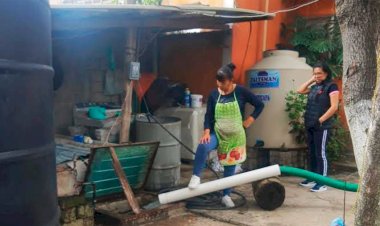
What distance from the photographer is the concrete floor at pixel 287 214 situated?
5027 mm

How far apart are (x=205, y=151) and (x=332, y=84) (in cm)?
205

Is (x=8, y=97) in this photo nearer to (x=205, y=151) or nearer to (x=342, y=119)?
(x=205, y=151)

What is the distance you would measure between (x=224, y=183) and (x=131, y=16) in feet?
7.20

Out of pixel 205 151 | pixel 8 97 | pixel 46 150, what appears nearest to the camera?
pixel 8 97

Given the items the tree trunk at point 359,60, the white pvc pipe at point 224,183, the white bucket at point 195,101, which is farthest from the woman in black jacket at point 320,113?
the tree trunk at point 359,60

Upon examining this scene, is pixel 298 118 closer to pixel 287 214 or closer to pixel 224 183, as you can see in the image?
pixel 287 214

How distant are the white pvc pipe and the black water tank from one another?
2.89 meters

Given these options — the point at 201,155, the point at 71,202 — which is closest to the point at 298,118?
the point at 201,155

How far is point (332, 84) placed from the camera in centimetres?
598

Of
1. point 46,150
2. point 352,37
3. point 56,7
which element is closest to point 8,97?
point 46,150

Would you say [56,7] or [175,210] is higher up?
[56,7]

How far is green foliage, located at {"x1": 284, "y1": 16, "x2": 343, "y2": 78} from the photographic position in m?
7.94

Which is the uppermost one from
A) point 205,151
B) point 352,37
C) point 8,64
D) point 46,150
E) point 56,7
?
point 56,7

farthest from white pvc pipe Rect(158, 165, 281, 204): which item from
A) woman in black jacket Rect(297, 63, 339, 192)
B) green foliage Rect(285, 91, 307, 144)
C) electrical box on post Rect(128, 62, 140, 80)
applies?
green foliage Rect(285, 91, 307, 144)
